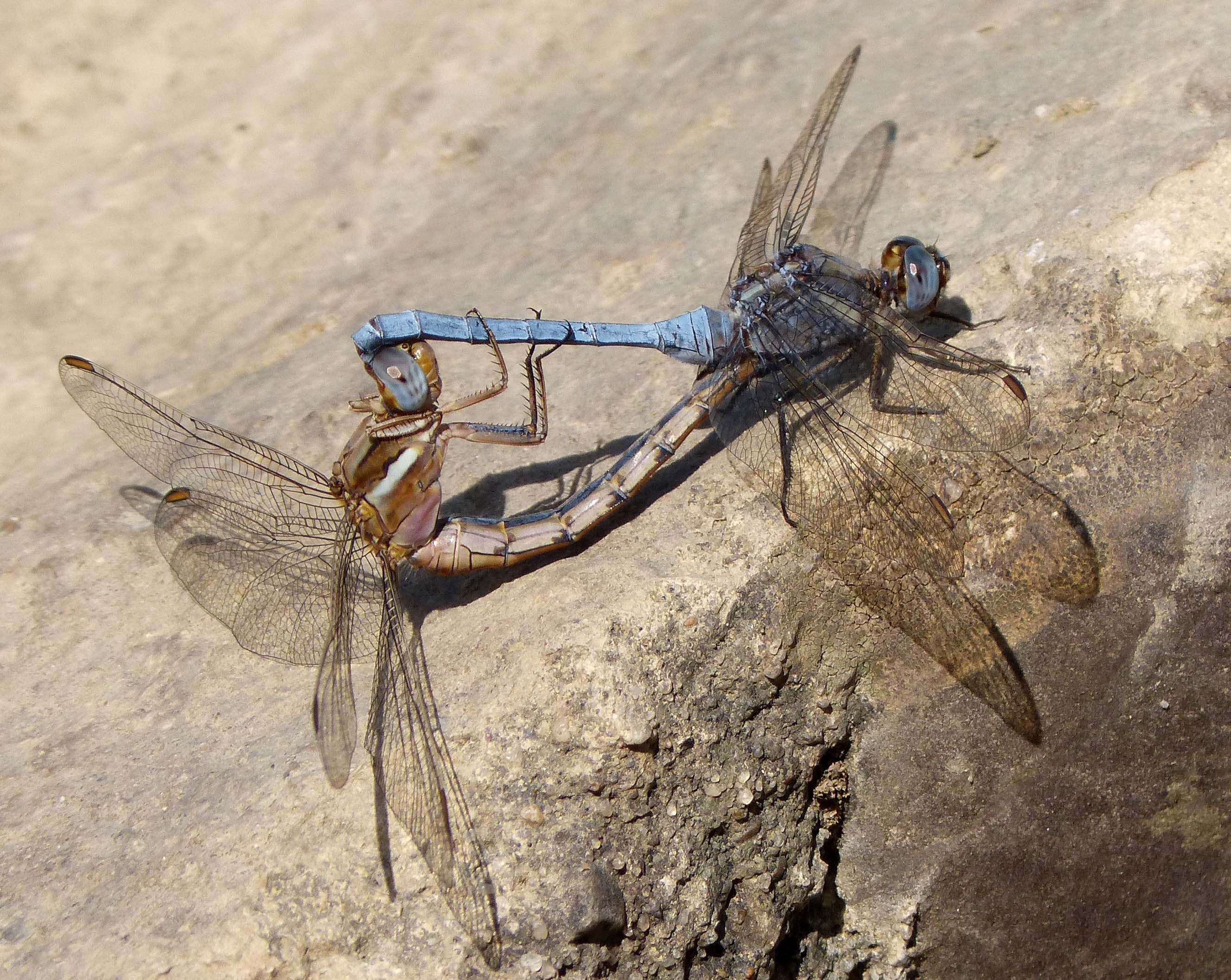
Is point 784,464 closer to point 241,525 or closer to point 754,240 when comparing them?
point 754,240

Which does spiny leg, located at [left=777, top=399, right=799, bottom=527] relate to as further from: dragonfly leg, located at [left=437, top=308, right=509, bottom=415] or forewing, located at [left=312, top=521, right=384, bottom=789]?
forewing, located at [left=312, top=521, right=384, bottom=789]

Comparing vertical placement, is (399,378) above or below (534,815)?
above

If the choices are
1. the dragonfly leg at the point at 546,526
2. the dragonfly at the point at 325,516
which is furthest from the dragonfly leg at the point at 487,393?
the dragonfly leg at the point at 546,526

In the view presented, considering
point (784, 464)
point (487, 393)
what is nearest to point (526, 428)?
point (487, 393)

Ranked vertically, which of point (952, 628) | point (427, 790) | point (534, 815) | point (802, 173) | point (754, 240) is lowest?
point (952, 628)

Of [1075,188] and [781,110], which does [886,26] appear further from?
[1075,188]

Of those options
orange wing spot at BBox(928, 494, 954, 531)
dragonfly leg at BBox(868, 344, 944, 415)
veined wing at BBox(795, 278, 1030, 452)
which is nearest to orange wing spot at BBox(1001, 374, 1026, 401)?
veined wing at BBox(795, 278, 1030, 452)

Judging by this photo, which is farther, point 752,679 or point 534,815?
point 752,679

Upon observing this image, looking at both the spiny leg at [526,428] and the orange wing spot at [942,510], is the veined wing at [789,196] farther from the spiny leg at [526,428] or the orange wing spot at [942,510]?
the orange wing spot at [942,510]
